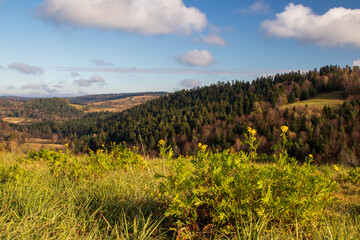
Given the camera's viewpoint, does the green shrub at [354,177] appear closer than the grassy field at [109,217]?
No

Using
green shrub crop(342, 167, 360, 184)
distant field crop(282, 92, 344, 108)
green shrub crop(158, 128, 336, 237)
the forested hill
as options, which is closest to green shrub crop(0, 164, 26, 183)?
green shrub crop(158, 128, 336, 237)

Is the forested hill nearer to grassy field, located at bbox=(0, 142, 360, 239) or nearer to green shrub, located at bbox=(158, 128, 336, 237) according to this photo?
grassy field, located at bbox=(0, 142, 360, 239)

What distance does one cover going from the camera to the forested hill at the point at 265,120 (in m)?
64.8

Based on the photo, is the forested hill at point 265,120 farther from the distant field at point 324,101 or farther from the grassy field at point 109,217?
the grassy field at point 109,217

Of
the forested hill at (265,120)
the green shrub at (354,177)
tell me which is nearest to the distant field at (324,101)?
the forested hill at (265,120)

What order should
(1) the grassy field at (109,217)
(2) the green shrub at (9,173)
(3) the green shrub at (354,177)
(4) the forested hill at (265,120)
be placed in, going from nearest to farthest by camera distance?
1. (1) the grassy field at (109,217)
2. (2) the green shrub at (9,173)
3. (3) the green shrub at (354,177)
4. (4) the forested hill at (265,120)

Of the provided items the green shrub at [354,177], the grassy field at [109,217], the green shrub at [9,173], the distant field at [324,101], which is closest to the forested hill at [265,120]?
the distant field at [324,101]

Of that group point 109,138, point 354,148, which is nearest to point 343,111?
point 354,148

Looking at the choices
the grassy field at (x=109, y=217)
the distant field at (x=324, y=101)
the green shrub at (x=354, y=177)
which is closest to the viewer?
the grassy field at (x=109, y=217)

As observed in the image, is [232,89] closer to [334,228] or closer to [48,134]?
[48,134]

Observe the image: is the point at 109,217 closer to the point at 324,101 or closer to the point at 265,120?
the point at 265,120

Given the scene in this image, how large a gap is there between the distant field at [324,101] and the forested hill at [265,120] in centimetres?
297

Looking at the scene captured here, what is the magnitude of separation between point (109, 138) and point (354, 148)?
270 ft

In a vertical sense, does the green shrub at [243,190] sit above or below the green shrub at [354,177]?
above
